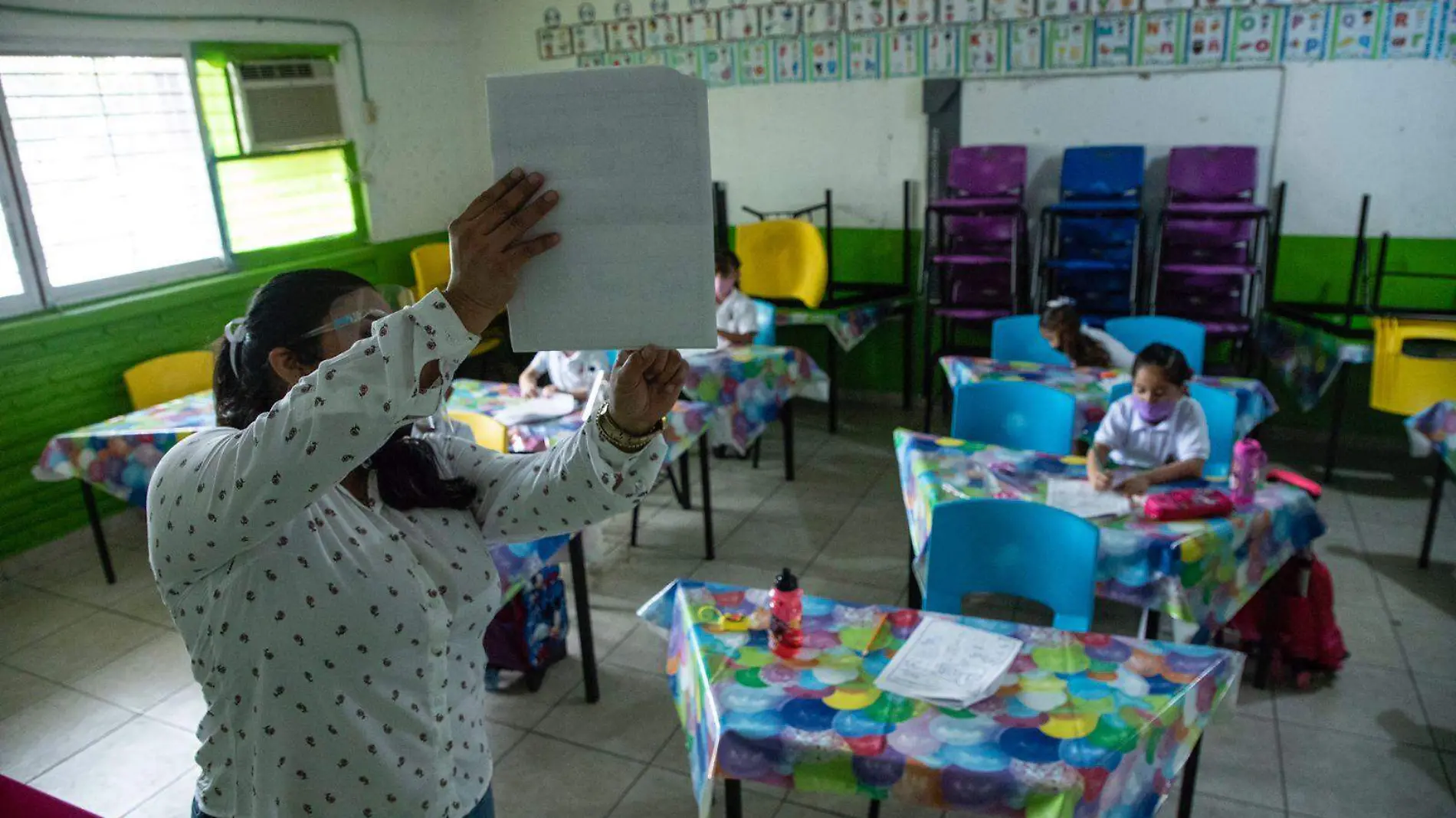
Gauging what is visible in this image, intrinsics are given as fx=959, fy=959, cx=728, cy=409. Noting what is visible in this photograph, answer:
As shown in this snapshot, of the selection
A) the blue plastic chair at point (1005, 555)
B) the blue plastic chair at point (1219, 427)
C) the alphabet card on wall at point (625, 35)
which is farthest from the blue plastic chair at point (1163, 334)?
the alphabet card on wall at point (625, 35)

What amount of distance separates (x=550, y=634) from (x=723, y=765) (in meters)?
1.66

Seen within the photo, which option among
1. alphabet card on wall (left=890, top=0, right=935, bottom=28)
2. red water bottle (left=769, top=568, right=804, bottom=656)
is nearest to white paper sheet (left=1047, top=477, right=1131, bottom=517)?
red water bottle (left=769, top=568, right=804, bottom=656)

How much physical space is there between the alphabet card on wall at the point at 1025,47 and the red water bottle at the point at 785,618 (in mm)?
4298

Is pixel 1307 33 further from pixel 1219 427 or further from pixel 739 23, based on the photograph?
pixel 739 23

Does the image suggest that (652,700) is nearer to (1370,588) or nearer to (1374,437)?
(1370,588)

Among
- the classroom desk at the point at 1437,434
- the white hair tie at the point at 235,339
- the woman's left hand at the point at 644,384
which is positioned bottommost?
the classroom desk at the point at 1437,434

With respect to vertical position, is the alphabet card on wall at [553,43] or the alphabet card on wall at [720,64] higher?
the alphabet card on wall at [553,43]

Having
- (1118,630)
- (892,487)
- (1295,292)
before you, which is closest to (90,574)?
(892,487)

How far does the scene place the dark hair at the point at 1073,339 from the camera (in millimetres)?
4137

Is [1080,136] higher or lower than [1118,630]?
higher

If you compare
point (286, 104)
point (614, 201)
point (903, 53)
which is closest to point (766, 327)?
point (903, 53)

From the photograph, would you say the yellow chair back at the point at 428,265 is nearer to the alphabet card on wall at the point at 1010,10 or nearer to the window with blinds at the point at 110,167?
the window with blinds at the point at 110,167

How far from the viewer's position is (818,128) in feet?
19.4

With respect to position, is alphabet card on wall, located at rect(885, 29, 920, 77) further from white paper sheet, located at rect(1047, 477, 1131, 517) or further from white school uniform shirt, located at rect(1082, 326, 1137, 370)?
white paper sheet, located at rect(1047, 477, 1131, 517)
